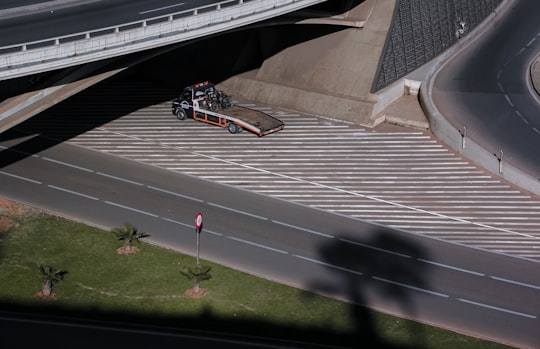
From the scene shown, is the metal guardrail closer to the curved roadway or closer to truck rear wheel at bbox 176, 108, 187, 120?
the curved roadway

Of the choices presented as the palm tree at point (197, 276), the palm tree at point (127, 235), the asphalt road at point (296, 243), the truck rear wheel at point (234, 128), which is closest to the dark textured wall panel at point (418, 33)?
the truck rear wheel at point (234, 128)

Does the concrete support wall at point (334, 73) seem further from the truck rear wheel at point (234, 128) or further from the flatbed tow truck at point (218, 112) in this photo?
the truck rear wheel at point (234, 128)

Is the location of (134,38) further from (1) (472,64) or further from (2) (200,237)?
(1) (472,64)

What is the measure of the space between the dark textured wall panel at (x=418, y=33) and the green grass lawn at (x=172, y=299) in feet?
65.7

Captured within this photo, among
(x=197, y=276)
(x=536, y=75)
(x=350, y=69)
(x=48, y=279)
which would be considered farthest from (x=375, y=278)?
(x=536, y=75)

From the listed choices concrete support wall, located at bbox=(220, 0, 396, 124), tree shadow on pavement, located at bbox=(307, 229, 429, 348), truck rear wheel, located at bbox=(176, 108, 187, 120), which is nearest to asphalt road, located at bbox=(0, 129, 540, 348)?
tree shadow on pavement, located at bbox=(307, 229, 429, 348)

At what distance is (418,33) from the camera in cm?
5800

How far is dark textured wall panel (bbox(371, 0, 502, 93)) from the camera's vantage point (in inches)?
2151

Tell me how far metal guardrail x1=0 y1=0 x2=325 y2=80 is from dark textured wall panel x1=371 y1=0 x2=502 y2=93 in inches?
324

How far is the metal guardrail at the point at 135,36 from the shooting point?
3719 centimetres

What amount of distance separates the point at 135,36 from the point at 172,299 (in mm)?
11261

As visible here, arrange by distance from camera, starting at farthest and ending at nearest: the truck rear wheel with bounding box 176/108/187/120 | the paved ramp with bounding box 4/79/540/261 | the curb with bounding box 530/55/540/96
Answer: the curb with bounding box 530/55/540/96 < the truck rear wheel with bounding box 176/108/187/120 < the paved ramp with bounding box 4/79/540/261

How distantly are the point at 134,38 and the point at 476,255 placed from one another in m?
16.3

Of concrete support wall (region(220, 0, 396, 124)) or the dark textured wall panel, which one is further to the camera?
the dark textured wall panel
